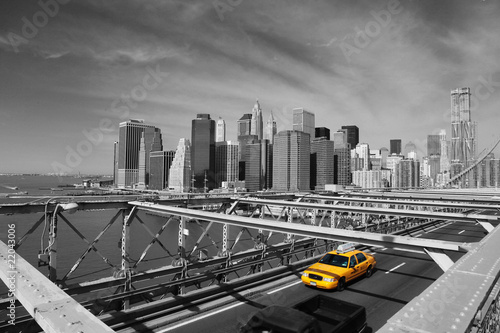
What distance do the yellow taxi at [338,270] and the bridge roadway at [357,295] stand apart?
0.36 metres

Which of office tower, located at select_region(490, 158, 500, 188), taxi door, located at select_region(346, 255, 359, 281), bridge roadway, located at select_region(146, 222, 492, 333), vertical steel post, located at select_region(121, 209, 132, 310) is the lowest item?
bridge roadway, located at select_region(146, 222, 492, 333)

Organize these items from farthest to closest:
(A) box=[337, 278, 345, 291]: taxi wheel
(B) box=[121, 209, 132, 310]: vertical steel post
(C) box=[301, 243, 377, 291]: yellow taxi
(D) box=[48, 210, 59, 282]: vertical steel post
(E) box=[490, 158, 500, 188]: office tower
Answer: (E) box=[490, 158, 500, 188]: office tower < (A) box=[337, 278, 345, 291]: taxi wheel < (C) box=[301, 243, 377, 291]: yellow taxi < (B) box=[121, 209, 132, 310]: vertical steel post < (D) box=[48, 210, 59, 282]: vertical steel post

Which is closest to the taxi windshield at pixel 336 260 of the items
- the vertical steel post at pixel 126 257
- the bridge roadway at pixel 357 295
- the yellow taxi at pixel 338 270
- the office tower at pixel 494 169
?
the yellow taxi at pixel 338 270

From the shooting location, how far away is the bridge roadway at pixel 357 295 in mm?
9703

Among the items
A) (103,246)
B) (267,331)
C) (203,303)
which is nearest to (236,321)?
(203,303)

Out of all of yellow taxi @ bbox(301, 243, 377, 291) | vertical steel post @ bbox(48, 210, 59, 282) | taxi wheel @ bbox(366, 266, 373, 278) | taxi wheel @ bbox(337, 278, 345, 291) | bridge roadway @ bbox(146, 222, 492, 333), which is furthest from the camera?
taxi wheel @ bbox(366, 266, 373, 278)

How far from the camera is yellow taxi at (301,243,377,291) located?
13.2 metres

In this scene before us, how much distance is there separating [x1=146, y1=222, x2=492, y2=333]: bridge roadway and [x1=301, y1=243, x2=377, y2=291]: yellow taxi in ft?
1.17

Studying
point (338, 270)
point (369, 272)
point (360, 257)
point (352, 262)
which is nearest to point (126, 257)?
point (338, 270)

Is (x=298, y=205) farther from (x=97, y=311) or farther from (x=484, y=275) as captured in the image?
(x=484, y=275)

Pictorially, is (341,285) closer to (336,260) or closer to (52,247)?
(336,260)

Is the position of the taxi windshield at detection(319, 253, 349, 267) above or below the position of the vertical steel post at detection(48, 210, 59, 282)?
below

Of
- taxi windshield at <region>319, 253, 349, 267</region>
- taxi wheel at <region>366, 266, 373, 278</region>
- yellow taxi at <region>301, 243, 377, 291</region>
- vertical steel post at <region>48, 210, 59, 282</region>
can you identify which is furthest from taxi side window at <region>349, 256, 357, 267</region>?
vertical steel post at <region>48, 210, 59, 282</region>

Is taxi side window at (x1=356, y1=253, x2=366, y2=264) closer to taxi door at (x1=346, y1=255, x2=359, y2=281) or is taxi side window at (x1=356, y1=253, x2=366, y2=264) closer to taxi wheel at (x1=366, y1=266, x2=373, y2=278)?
taxi door at (x1=346, y1=255, x2=359, y2=281)
